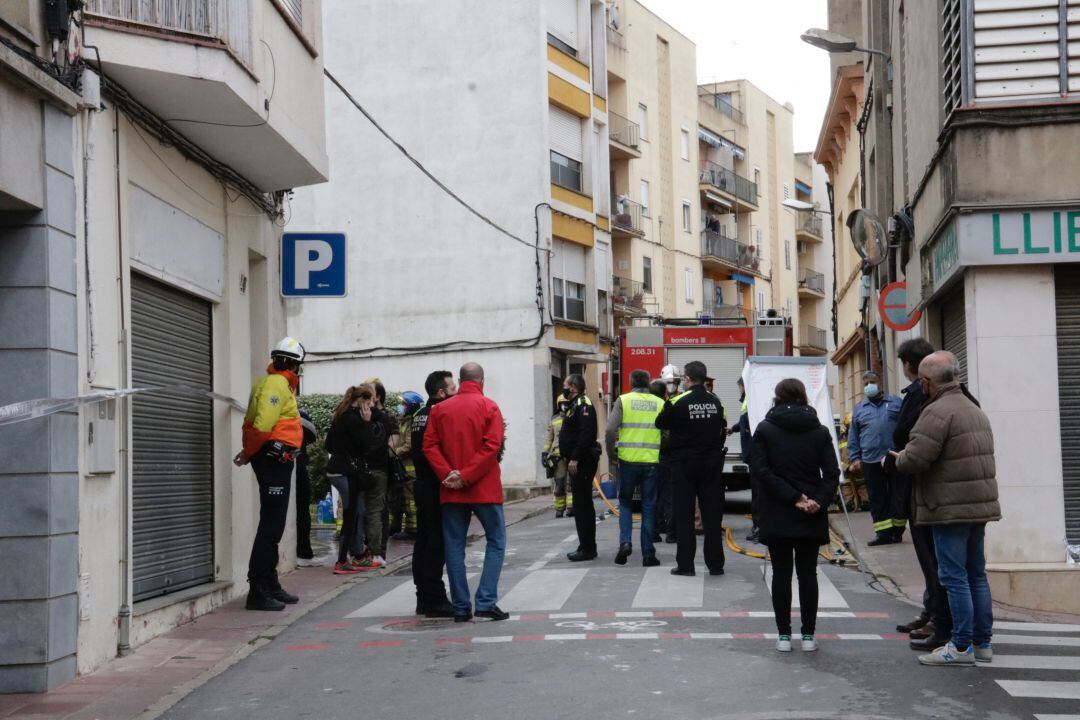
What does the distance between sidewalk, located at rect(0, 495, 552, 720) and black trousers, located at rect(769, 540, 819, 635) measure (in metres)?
3.52

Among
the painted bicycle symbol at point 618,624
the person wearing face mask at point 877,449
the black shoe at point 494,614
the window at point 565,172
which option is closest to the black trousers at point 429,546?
the black shoe at point 494,614

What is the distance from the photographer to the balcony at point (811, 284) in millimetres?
70312

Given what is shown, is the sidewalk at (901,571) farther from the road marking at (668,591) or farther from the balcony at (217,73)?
the balcony at (217,73)

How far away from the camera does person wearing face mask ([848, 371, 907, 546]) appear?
50.5 feet

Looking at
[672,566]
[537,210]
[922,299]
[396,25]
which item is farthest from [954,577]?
[396,25]

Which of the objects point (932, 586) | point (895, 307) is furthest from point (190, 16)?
point (895, 307)

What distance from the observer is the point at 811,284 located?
71.2 metres

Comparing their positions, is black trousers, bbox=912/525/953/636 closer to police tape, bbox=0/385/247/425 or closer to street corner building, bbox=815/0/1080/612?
street corner building, bbox=815/0/1080/612

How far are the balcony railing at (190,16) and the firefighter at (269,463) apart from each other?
8.02 ft

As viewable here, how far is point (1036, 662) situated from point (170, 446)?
6696 millimetres

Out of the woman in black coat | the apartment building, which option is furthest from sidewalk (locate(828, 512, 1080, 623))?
Answer: the apartment building

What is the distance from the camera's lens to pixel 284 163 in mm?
12734

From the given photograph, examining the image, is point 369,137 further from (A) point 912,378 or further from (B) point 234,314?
(A) point 912,378

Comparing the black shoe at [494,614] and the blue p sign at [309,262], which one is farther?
the blue p sign at [309,262]
